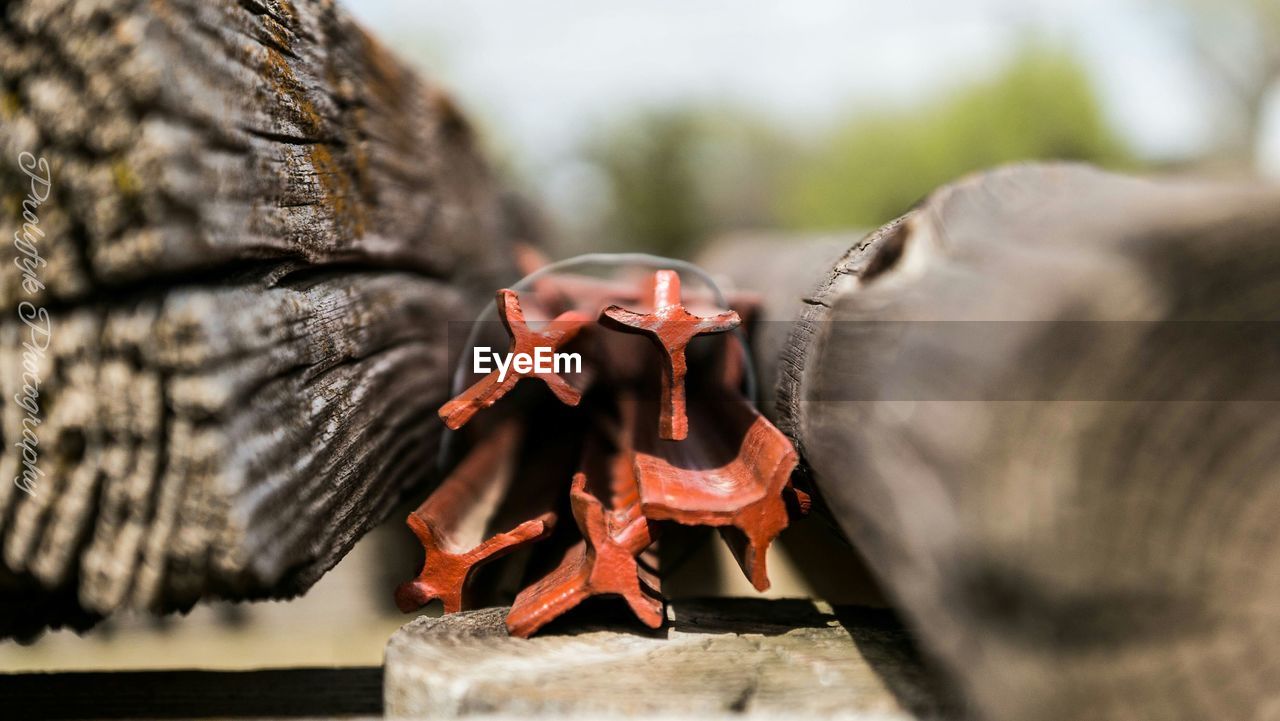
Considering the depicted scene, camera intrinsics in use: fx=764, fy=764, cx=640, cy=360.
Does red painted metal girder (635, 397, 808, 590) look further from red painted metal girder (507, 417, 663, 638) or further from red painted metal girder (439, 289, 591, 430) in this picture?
red painted metal girder (439, 289, 591, 430)

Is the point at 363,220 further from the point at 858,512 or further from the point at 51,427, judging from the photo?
the point at 858,512

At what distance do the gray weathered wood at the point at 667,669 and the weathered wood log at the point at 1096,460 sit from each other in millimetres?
197

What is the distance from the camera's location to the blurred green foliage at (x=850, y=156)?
44.7ft

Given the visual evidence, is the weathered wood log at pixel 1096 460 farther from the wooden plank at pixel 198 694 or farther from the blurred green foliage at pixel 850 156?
the blurred green foliage at pixel 850 156

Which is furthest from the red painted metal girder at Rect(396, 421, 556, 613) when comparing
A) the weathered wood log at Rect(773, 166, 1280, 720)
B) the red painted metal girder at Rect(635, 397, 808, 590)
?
the weathered wood log at Rect(773, 166, 1280, 720)

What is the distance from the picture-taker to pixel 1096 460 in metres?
0.81

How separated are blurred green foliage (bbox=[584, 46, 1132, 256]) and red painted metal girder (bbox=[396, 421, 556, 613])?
840 centimetres

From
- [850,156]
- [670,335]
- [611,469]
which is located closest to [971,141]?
[850,156]

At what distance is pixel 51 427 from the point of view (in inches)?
38.3

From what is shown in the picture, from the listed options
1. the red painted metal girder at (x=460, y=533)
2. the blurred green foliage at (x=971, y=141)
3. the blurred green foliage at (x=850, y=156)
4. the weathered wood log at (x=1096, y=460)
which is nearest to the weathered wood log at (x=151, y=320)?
the red painted metal girder at (x=460, y=533)

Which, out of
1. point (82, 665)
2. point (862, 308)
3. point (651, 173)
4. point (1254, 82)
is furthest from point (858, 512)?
point (1254, 82)

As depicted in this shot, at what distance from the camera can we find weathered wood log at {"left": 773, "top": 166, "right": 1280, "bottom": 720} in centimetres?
79

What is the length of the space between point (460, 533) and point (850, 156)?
1622 centimetres

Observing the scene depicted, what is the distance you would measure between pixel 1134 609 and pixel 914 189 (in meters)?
14.4
